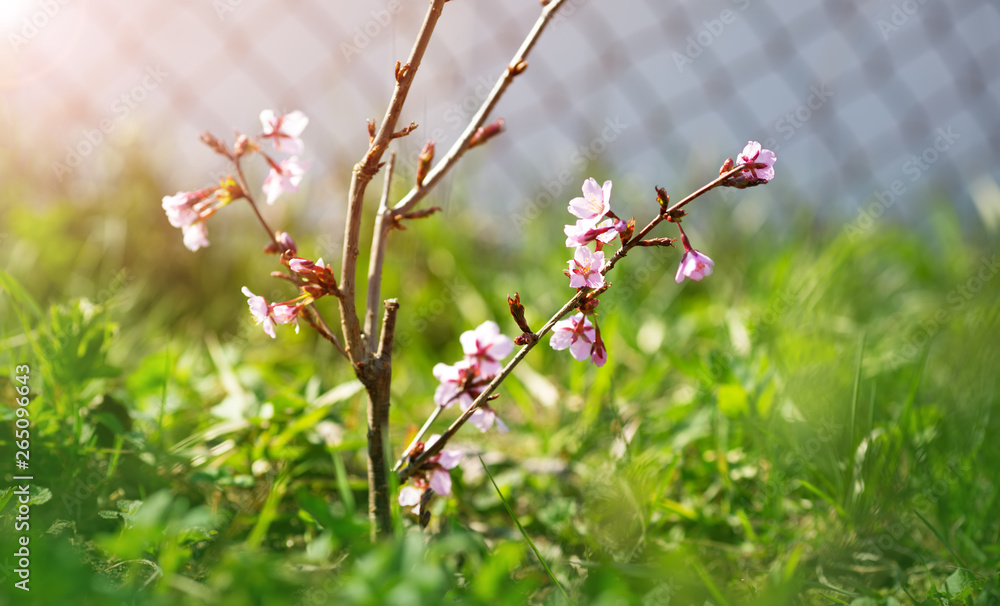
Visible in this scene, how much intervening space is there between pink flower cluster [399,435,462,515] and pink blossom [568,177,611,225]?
0.48 meters

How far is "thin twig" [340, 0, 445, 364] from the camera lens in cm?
119

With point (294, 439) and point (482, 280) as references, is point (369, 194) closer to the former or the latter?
point (482, 280)

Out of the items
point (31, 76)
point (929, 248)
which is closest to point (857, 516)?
point (929, 248)

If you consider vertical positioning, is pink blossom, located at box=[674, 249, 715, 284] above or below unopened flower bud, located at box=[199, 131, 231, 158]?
below

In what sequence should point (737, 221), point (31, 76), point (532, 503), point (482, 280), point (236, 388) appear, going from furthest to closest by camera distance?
point (737, 221), point (31, 76), point (482, 280), point (236, 388), point (532, 503)

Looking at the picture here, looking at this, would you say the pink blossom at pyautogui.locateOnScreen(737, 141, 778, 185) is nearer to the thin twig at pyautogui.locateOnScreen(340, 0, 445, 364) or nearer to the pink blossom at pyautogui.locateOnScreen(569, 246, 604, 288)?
the pink blossom at pyautogui.locateOnScreen(569, 246, 604, 288)

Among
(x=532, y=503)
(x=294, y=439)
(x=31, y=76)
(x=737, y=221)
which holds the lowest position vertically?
(x=737, y=221)

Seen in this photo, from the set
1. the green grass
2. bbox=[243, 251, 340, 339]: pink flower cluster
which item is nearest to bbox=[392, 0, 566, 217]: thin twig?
bbox=[243, 251, 340, 339]: pink flower cluster

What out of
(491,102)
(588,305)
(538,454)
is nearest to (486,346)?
(588,305)

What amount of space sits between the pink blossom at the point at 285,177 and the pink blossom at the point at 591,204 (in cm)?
55

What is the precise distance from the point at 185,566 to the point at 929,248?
4.44 metres

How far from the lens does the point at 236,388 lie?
199 cm

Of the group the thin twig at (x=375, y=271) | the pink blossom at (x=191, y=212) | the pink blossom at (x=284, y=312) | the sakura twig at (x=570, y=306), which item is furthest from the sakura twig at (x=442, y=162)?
the pink blossom at (x=191, y=212)

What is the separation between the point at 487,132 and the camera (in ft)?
4.15
